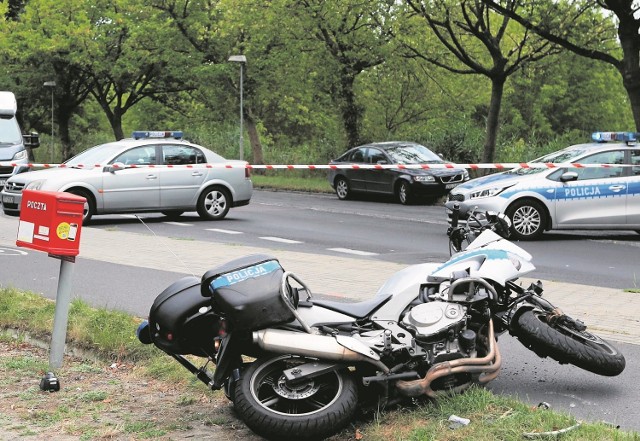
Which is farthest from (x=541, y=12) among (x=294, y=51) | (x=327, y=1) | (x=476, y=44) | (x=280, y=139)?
(x=280, y=139)

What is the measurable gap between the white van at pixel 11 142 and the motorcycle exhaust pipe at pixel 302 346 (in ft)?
67.2

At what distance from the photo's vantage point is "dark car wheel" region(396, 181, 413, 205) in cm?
2383

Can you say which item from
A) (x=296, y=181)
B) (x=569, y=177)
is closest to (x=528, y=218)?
(x=569, y=177)

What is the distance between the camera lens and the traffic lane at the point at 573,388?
5559 mm

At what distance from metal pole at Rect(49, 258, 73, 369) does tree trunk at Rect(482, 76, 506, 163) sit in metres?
20.7

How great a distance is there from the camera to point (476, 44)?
123ft

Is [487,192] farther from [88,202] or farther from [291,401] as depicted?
[291,401]

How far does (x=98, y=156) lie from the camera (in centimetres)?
1780

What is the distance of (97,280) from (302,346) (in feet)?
20.4

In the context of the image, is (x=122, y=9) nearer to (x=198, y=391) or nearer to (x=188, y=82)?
(x=188, y=82)

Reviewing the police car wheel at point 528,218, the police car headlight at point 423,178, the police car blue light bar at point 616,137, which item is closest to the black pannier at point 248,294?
the police car wheel at point 528,218

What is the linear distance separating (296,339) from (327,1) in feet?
82.9

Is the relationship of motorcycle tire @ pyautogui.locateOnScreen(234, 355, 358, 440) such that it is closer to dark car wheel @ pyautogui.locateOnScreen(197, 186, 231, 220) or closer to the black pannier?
the black pannier

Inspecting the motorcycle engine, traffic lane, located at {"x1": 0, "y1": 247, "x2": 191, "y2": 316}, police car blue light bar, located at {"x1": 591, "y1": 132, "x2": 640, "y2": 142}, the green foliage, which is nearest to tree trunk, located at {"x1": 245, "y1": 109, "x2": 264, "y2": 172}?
the green foliage
